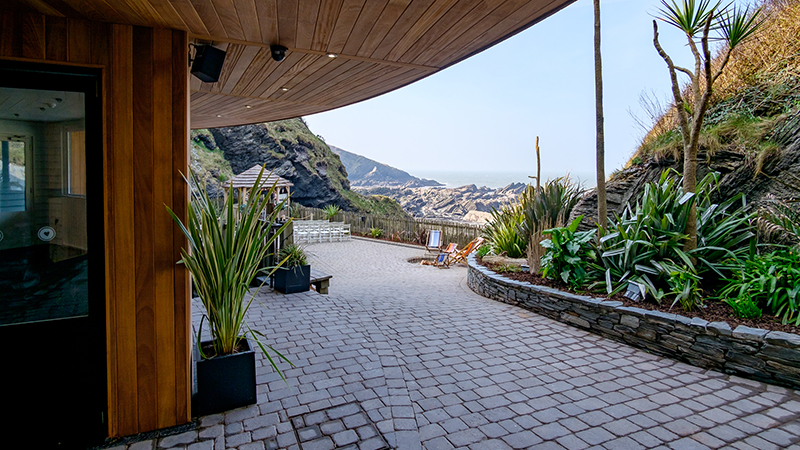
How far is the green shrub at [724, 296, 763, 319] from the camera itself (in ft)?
11.4

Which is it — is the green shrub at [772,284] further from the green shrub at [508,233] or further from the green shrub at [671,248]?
the green shrub at [508,233]

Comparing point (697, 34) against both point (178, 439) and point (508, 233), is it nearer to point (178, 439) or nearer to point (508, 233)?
point (508, 233)


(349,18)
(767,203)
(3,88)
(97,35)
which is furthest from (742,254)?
(3,88)

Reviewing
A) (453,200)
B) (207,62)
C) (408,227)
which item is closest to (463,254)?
(408,227)

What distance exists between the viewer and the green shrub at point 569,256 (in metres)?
4.84

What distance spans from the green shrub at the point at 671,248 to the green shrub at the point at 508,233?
254 cm

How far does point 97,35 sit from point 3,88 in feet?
1.66

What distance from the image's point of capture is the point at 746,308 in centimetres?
351

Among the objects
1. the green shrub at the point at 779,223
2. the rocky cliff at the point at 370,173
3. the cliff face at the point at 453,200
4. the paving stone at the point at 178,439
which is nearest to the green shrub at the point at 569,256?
the green shrub at the point at 779,223

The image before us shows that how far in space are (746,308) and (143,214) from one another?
15.5 ft

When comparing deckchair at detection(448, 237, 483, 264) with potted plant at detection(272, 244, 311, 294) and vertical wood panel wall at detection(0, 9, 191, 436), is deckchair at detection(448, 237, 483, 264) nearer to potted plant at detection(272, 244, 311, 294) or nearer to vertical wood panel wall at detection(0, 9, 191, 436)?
potted plant at detection(272, 244, 311, 294)

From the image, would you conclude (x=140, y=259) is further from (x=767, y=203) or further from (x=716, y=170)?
(x=716, y=170)

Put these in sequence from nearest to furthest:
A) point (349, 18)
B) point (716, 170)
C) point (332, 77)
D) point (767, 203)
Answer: point (349, 18) < point (332, 77) < point (767, 203) < point (716, 170)

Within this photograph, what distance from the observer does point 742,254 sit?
424 centimetres
